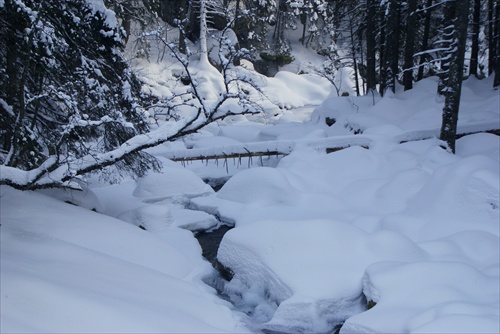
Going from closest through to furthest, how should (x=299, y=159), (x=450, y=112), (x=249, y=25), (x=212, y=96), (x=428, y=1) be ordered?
(x=450, y=112)
(x=299, y=159)
(x=428, y=1)
(x=212, y=96)
(x=249, y=25)

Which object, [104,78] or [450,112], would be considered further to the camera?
[450,112]

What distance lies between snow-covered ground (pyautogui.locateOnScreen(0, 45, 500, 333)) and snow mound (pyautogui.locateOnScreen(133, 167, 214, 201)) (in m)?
0.03

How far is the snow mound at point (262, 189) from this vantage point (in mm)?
10086

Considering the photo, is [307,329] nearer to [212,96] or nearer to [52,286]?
[52,286]

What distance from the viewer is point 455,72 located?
1035cm

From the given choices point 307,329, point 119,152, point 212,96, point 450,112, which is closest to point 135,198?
point 119,152

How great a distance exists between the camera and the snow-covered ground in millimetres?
4840

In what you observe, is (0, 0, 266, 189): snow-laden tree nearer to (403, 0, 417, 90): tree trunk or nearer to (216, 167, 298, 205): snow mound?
(216, 167, 298, 205): snow mound

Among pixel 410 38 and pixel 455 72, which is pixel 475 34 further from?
pixel 455 72

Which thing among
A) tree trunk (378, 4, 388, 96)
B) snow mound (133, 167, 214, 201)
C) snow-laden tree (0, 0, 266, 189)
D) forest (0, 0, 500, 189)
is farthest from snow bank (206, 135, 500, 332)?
tree trunk (378, 4, 388, 96)

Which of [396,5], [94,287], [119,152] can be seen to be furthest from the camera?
[396,5]

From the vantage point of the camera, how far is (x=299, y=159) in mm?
12242

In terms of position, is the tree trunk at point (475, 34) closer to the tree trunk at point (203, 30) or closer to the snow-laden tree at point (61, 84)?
the snow-laden tree at point (61, 84)

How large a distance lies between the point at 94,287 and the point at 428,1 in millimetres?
15821
